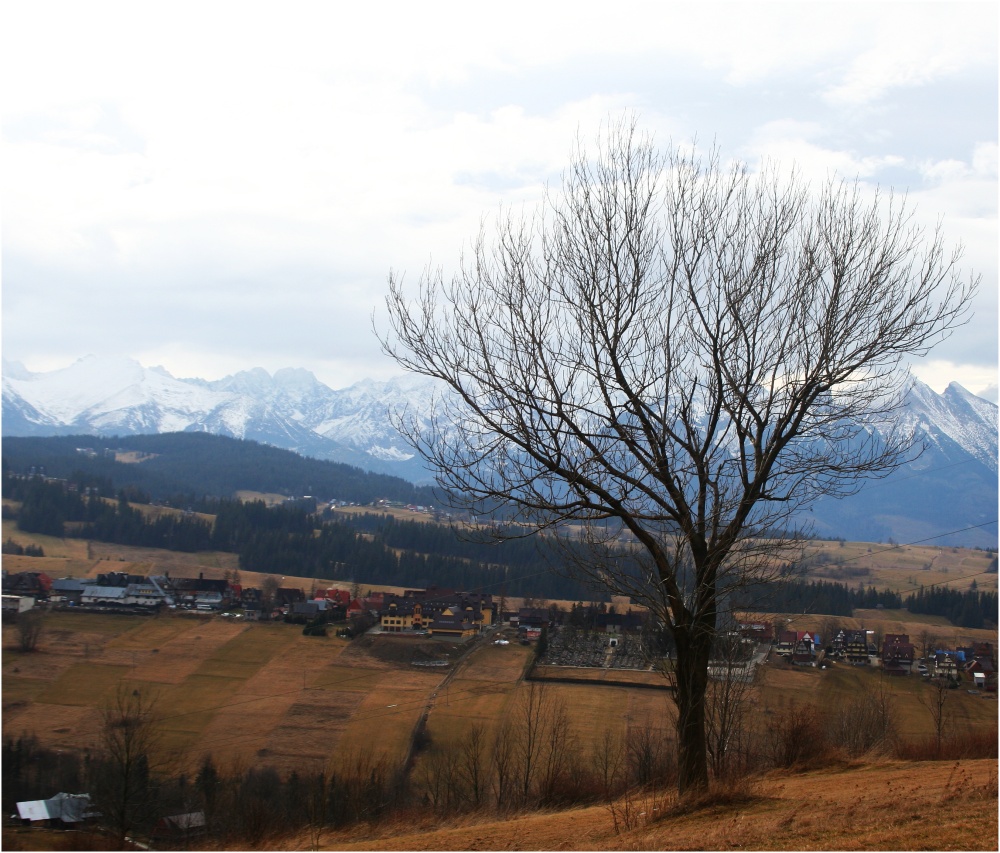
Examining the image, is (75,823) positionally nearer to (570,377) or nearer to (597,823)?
(597,823)

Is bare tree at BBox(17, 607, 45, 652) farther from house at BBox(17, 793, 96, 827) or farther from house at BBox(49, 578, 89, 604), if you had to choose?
house at BBox(17, 793, 96, 827)

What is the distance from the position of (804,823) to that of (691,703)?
2145mm

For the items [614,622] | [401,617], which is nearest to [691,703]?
[614,622]

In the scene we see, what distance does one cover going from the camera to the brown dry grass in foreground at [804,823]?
7410 millimetres

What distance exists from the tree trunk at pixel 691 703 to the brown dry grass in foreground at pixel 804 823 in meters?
0.58

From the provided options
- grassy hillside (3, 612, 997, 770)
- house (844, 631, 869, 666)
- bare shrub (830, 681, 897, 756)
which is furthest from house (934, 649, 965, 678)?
bare shrub (830, 681, 897, 756)

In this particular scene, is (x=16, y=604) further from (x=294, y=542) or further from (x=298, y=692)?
(x=294, y=542)

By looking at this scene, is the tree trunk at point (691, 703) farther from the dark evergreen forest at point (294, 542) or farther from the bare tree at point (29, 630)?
the dark evergreen forest at point (294, 542)

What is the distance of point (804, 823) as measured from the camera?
798cm

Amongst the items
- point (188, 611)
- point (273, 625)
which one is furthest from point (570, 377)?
point (188, 611)

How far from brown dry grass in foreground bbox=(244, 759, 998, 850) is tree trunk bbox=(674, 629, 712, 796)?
1.89 feet

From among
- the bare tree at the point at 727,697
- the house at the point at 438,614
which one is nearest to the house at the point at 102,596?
the house at the point at 438,614

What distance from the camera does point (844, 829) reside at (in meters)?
7.78

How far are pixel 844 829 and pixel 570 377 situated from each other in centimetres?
549
